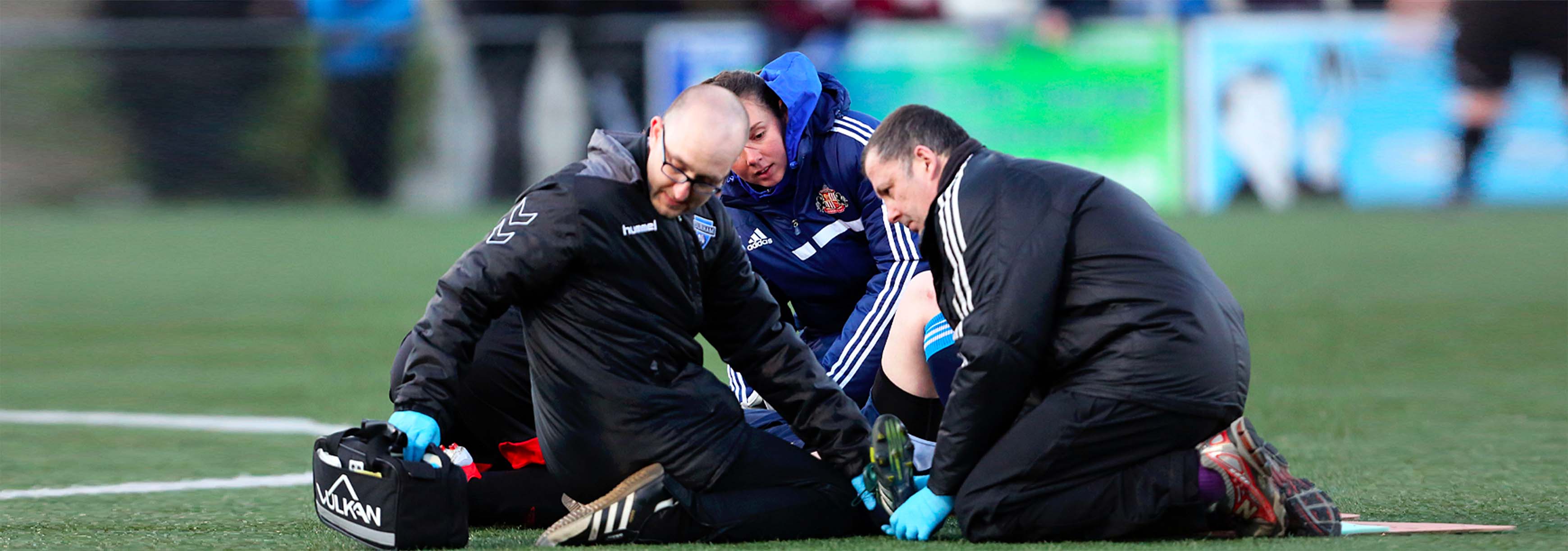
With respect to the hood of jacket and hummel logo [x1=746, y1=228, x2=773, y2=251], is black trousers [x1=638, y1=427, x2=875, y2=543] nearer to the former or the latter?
the hood of jacket

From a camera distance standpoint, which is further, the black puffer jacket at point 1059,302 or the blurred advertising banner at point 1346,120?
the blurred advertising banner at point 1346,120

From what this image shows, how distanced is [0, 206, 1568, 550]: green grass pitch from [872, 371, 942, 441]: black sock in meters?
0.71

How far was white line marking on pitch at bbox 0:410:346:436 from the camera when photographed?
721cm

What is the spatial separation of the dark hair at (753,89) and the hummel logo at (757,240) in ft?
1.72

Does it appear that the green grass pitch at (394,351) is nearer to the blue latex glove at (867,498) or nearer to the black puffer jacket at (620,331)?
the blue latex glove at (867,498)

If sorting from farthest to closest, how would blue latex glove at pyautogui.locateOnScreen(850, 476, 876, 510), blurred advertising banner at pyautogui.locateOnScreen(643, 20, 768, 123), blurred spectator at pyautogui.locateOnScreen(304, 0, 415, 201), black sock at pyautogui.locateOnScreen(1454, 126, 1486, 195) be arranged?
blurred spectator at pyautogui.locateOnScreen(304, 0, 415, 201) < blurred advertising banner at pyautogui.locateOnScreen(643, 20, 768, 123) < black sock at pyautogui.locateOnScreen(1454, 126, 1486, 195) < blue latex glove at pyautogui.locateOnScreen(850, 476, 876, 510)

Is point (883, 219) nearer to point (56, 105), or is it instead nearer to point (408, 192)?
point (408, 192)

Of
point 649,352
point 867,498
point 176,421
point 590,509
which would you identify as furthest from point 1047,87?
point 590,509

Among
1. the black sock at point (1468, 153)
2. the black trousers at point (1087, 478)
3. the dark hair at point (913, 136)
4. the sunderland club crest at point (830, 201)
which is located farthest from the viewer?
the black sock at point (1468, 153)

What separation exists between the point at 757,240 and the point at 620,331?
187 cm

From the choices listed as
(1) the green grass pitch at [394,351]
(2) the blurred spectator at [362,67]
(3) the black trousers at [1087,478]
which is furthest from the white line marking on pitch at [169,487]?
(2) the blurred spectator at [362,67]

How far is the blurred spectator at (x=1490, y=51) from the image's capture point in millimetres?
19422

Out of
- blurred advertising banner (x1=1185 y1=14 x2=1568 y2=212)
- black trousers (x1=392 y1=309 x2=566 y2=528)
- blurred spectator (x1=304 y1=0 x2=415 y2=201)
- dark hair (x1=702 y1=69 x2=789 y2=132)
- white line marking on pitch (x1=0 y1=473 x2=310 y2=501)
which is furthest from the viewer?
blurred spectator (x1=304 y1=0 x2=415 y2=201)

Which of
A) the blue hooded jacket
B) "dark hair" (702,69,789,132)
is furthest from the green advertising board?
"dark hair" (702,69,789,132)
